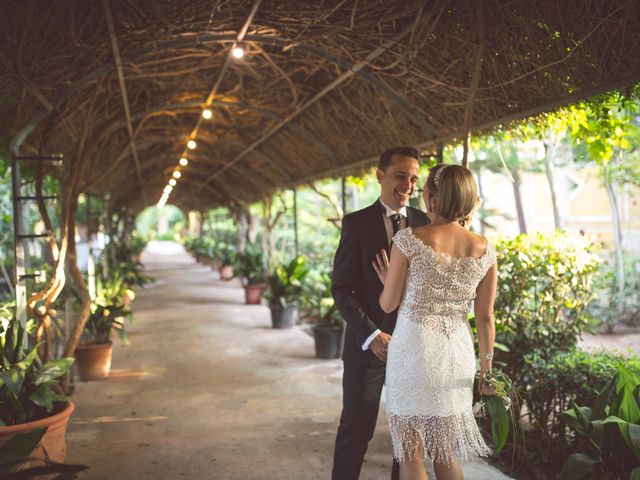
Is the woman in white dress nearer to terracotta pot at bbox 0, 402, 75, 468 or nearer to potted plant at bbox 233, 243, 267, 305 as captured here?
terracotta pot at bbox 0, 402, 75, 468

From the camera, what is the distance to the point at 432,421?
2342 millimetres

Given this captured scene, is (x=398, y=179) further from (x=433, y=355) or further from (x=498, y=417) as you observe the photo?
(x=498, y=417)

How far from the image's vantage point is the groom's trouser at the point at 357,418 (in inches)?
110

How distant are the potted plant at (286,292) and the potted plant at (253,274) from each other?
275 centimetres

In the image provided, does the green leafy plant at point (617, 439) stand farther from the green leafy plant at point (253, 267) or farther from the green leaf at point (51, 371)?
the green leafy plant at point (253, 267)

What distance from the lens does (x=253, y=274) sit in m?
12.8

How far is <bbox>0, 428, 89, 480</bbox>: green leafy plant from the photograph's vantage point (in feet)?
7.20

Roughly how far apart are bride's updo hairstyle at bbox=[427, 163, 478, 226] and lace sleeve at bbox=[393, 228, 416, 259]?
0.50ft

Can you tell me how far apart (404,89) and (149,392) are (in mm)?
3689

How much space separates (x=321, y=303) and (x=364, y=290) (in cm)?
496

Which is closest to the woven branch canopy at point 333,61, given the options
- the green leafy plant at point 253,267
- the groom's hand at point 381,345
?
the groom's hand at point 381,345

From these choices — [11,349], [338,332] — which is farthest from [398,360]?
[338,332]

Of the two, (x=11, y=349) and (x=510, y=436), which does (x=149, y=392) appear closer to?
(x=11, y=349)

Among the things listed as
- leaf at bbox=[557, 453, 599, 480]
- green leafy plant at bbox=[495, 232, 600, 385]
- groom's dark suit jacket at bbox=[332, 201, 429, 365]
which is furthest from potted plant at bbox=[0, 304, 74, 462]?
green leafy plant at bbox=[495, 232, 600, 385]
